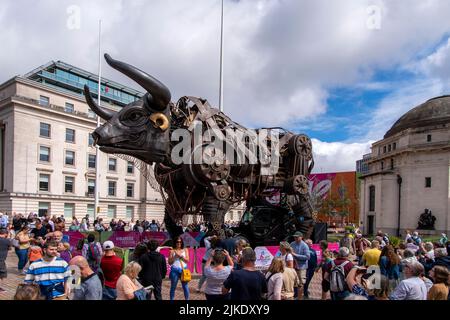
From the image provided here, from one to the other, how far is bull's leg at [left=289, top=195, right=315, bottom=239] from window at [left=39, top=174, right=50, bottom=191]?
39834 millimetres

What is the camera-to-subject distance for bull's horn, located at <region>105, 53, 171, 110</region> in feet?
29.4

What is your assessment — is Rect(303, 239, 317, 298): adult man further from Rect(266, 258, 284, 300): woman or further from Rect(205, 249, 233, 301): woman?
Rect(205, 249, 233, 301): woman

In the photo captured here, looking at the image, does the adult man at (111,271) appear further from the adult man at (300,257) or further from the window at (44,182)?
the window at (44,182)

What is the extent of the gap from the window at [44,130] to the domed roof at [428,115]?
44922 millimetres

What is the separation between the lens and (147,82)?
9352 mm

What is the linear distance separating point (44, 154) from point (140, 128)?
41.0 meters

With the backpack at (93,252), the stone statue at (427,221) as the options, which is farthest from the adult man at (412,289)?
the stone statue at (427,221)

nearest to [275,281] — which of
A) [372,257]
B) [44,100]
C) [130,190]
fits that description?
[372,257]

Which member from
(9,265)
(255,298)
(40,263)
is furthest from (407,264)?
(9,265)

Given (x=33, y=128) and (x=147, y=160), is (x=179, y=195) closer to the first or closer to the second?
(x=147, y=160)

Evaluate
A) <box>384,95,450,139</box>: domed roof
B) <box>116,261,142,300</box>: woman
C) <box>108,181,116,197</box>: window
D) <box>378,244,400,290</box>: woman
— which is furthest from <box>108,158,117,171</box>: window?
<box>116,261,142,300</box>: woman

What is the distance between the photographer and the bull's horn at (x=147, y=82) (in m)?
8.97

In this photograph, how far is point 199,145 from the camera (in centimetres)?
1092
